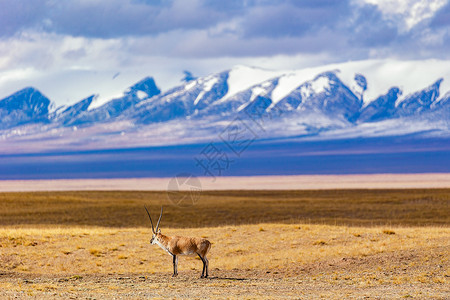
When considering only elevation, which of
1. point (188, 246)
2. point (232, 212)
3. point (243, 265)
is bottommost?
point (243, 265)

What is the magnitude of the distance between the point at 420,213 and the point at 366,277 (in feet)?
113

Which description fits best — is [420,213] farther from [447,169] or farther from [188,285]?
[447,169]

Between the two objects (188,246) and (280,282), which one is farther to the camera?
(188,246)

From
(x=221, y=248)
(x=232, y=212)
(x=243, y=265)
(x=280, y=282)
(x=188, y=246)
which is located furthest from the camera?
(x=232, y=212)

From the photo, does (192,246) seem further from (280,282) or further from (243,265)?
(243,265)

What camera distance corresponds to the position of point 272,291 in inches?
710

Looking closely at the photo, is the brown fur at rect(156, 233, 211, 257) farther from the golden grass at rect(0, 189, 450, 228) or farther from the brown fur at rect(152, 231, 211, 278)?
the golden grass at rect(0, 189, 450, 228)

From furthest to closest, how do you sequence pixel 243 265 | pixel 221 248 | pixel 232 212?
pixel 232 212 < pixel 221 248 < pixel 243 265

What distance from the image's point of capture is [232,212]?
5488cm

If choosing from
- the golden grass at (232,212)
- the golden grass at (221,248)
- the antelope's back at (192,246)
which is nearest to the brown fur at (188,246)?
the antelope's back at (192,246)

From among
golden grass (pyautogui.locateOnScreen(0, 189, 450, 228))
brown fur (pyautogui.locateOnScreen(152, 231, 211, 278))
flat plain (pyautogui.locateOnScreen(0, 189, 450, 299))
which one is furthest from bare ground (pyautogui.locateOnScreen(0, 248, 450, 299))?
golden grass (pyautogui.locateOnScreen(0, 189, 450, 228))

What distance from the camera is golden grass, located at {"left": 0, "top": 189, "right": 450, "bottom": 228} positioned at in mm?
47750

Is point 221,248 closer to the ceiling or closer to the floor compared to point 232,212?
closer to the floor

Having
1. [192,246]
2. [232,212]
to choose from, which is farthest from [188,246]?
[232,212]
